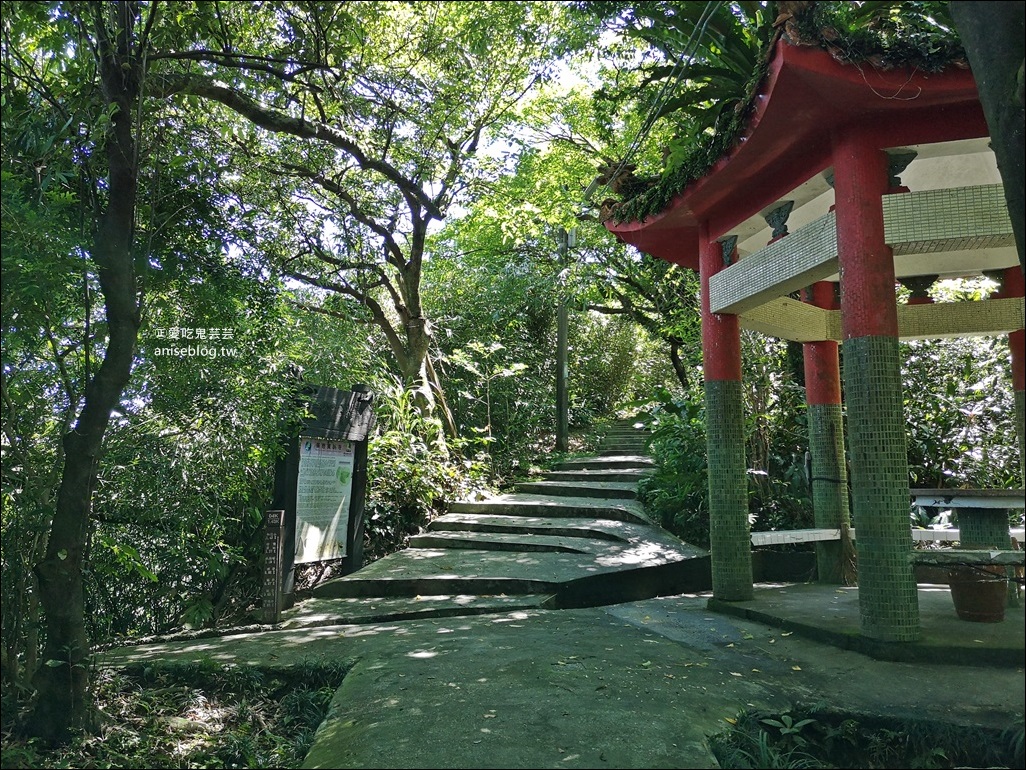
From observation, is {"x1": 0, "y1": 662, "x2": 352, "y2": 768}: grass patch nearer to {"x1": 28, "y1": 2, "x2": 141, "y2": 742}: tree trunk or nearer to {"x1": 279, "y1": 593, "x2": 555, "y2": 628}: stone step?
{"x1": 28, "y1": 2, "x2": 141, "y2": 742}: tree trunk

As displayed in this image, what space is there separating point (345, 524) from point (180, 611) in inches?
71.6

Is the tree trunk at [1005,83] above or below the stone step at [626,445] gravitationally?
above

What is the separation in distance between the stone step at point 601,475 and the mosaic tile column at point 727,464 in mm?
4093

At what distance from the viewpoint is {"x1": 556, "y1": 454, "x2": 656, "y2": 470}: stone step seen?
11.4 meters

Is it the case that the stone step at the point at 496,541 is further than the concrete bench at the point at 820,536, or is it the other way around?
the stone step at the point at 496,541

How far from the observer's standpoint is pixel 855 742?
133 inches

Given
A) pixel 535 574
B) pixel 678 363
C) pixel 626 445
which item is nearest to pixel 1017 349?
pixel 535 574

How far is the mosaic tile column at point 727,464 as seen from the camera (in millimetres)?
5988

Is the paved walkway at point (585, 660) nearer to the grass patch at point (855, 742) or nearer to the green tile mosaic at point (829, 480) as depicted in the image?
the grass patch at point (855, 742)

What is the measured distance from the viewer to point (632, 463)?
11469 mm

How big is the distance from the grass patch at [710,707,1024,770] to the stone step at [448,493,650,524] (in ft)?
18.0

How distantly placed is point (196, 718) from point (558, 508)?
613 cm

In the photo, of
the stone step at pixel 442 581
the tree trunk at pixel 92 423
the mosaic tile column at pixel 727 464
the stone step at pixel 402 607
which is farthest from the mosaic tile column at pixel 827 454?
the tree trunk at pixel 92 423

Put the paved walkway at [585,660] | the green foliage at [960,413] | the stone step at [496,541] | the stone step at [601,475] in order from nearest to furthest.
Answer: the paved walkway at [585,660], the green foliage at [960,413], the stone step at [496,541], the stone step at [601,475]
